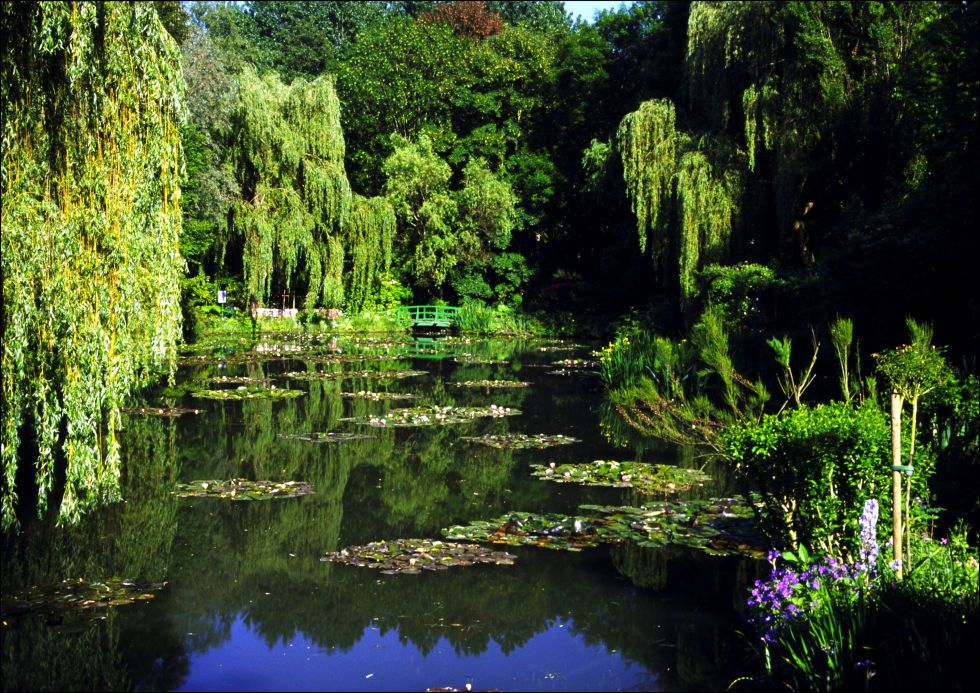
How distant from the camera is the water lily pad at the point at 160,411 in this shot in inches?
568

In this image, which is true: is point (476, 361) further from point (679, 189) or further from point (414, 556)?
point (414, 556)

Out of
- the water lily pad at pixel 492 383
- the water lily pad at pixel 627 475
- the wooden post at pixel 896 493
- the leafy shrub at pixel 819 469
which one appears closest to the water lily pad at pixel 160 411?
the water lily pad at pixel 492 383

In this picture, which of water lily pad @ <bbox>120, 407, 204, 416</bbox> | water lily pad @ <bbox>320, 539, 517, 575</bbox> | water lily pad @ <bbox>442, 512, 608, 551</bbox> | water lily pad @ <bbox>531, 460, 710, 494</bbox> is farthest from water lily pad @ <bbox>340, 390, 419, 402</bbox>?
water lily pad @ <bbox>320, 539, 517, 575</bbox>

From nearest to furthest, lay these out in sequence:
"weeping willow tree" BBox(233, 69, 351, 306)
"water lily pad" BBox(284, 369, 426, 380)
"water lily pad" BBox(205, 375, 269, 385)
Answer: "water lily pad" BBox(205, 375, 269, 385), "water lily pad" BBox(284, 369, 426, 380), "weeping willow tree" BBox(233, 69, 351, 306)

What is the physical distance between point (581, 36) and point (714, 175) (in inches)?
689

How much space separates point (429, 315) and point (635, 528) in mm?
28434

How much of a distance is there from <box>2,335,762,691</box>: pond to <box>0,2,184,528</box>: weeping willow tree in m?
0.97

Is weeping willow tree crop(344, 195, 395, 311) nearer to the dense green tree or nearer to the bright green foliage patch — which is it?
the dense green tree

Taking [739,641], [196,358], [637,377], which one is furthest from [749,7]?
[739,641]

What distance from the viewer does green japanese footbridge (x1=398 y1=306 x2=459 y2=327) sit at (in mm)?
35125

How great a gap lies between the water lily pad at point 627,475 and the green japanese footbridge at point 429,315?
24423 mm

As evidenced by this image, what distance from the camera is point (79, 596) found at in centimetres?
641

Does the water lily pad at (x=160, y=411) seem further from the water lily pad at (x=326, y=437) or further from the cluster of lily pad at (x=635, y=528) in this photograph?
the cluster of lily pad at (x=635, y=528)

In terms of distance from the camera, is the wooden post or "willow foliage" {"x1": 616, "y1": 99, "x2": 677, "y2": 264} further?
"willow foliage" {"x1": 616, "y1": 99, "x2": 677, "y2": 264}
